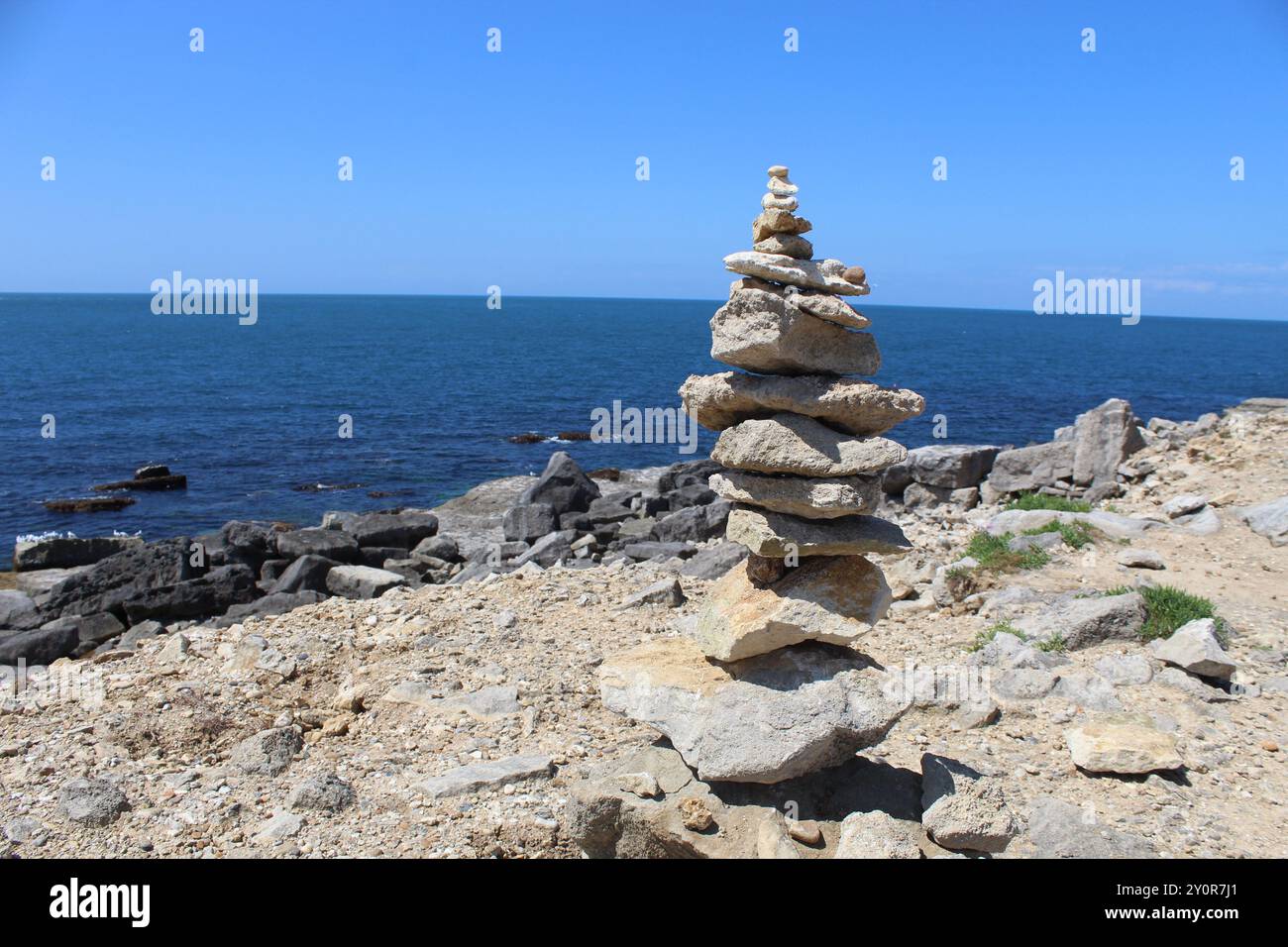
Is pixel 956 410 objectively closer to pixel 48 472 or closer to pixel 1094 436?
pixel 1094 436

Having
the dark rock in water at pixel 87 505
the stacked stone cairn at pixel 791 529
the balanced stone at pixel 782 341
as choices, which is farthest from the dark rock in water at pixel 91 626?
the dark rock in water at pixel 87 505

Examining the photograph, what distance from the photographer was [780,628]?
7.21m

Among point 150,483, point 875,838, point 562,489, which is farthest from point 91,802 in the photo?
point 150,483

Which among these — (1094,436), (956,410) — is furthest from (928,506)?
(956,410)

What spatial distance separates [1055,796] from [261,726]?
7939 mm

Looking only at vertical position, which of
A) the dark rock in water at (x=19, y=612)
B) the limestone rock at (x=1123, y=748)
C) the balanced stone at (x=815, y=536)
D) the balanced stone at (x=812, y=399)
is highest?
the balanced stone at (x=812, y=399)

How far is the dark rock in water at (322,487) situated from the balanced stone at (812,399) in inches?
1103

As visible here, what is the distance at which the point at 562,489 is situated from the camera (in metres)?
25.9

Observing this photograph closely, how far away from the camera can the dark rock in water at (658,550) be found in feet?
60.7

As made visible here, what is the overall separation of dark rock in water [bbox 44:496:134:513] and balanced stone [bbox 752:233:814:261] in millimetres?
29595

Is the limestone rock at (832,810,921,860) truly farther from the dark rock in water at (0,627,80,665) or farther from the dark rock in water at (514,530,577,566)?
the dark rock in water at (0,627,80,665)

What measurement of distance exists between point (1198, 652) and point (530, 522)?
16.6m

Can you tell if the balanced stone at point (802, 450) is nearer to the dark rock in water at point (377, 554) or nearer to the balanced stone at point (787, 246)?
the balanced stone at point (787, 246)

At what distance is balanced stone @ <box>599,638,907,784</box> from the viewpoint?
700 cm
